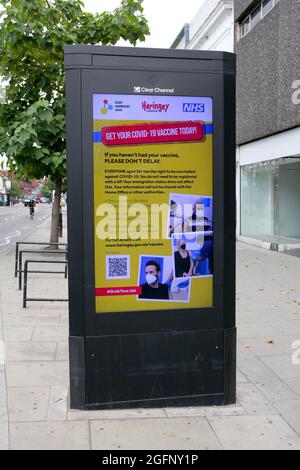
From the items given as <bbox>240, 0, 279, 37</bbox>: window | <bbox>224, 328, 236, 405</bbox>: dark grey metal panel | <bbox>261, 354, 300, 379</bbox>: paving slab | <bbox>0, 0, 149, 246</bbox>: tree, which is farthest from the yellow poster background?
<bbox>240, 0, 279, 37</bbox>: window

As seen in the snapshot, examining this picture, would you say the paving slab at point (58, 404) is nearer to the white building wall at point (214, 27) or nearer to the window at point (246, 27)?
the window at point (246, 27)

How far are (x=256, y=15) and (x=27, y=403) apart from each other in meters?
16.7

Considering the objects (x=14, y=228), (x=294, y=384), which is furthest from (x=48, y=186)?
(x=294, y=384)

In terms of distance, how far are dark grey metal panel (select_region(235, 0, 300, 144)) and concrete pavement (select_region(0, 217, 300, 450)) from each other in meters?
8.82

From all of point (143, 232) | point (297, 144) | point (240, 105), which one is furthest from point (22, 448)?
point (240, 105)

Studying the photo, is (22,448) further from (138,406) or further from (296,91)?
(296,91)

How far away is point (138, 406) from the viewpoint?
396 cm

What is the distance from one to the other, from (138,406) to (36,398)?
85cm

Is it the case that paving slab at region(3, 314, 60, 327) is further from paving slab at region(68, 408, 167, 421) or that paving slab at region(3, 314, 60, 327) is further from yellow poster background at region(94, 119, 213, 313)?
yellow poster background at region(94, 119, 213, 313)

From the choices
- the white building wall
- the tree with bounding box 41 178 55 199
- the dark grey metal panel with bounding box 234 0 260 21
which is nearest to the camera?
the dark grey metal panel with bounding box 234 0 260 21

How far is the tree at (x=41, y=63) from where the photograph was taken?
39.9ft

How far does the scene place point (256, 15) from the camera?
17719mm

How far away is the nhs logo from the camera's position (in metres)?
3.79

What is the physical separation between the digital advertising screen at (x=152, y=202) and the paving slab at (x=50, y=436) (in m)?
0.83
